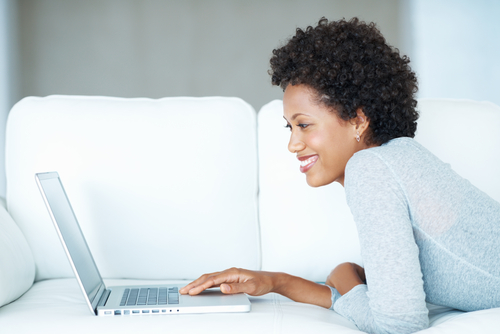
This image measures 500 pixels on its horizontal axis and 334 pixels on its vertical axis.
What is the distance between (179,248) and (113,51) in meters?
3.00

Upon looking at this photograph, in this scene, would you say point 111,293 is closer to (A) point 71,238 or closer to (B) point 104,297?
(B) point 104,297

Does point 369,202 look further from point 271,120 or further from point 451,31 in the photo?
point 451,31

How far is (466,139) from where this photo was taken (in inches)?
54.1

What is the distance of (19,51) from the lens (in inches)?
147

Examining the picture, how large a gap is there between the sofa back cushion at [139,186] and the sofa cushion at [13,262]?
8 cm

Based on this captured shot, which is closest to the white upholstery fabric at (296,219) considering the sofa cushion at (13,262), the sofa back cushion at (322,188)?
the sofa back cushion at (322,188)

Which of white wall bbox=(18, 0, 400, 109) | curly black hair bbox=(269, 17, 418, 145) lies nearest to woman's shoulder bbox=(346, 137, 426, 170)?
curly black hair bbox=(269, 17, 418, 145)

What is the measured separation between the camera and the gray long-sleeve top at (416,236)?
766mm

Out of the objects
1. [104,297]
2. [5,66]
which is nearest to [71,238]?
[104,297]

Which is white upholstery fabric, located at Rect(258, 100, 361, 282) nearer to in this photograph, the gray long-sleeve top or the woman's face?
the woman's face

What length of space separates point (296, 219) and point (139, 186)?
0.46 meters

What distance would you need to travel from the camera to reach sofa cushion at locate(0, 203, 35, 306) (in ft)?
3.26

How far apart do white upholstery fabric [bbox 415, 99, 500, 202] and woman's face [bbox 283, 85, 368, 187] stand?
450 millimetres

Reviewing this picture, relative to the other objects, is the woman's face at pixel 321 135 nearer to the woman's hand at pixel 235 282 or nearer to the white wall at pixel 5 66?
the woman's hand at pixel 235 282
